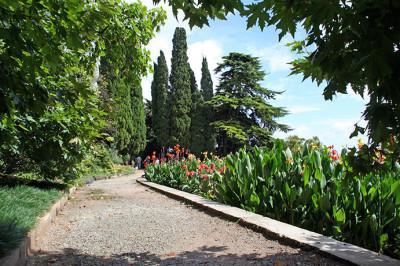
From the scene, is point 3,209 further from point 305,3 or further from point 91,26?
point 305,3

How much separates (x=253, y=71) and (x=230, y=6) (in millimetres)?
33100

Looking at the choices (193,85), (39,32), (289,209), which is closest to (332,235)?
(289,209)

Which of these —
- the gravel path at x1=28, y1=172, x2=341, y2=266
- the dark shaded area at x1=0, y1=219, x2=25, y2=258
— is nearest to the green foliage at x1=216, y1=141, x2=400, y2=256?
the gravel path at x1=28, y1=172, x2=341, y2=266

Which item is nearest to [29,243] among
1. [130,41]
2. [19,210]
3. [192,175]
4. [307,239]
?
[19,210]

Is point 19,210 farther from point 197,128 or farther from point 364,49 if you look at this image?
point 197,128

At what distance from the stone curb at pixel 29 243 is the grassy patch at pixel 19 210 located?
0.06 metres

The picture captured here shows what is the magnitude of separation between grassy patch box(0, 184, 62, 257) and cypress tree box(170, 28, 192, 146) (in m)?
27.8

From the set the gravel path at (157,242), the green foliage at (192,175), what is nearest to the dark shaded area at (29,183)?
the gravel path at (157,242)

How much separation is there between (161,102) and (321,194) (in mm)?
32577

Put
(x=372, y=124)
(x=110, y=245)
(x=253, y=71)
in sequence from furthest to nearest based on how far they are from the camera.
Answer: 1. (x=253, y=71)
2. (x=110, y=245)
3. (x=372, y=124)

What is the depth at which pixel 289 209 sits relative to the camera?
5.07 m

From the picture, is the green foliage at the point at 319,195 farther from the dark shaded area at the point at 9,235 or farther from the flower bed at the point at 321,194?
the dark shaded area at the point at 9,235

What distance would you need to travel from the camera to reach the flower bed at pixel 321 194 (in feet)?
13.3

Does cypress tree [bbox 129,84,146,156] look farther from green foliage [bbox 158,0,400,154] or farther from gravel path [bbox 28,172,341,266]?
green foliage [bbox 158,0,400,154]
